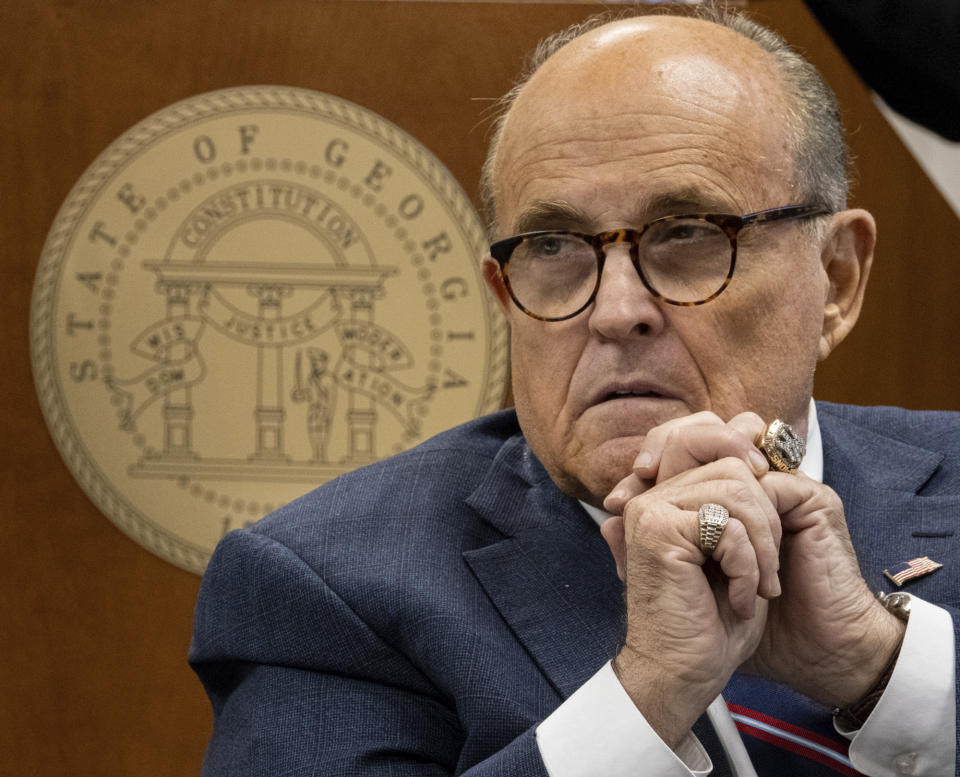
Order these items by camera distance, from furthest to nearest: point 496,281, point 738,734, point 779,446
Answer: point 496,281 → point 738,734 → point 779,446

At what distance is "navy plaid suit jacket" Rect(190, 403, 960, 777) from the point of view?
1.59 m

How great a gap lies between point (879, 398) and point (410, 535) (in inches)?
47.1

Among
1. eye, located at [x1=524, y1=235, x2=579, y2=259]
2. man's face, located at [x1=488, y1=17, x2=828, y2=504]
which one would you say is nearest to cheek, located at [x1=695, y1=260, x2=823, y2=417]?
man's face, located at [x1=488, y1=17, x2=828, y2=504]

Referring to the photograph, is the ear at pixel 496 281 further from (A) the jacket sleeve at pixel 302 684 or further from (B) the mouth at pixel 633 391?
(A) the jacket sleeve at pixel 302 684

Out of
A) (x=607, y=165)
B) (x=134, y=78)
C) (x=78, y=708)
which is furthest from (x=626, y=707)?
(x=134, y=78)

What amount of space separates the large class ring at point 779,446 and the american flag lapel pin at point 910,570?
1.17 ft

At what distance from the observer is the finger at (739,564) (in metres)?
1.38

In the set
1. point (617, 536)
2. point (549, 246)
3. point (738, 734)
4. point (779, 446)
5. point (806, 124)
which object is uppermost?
point (806, 124)

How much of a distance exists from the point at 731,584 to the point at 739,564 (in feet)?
0.09

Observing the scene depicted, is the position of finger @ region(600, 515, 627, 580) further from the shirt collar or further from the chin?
the shirt collar

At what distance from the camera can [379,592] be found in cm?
167

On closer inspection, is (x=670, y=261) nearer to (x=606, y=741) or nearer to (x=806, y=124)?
(x=806, y=124)

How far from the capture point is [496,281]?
202cm

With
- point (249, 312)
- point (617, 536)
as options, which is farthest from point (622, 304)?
point (249, 312)
